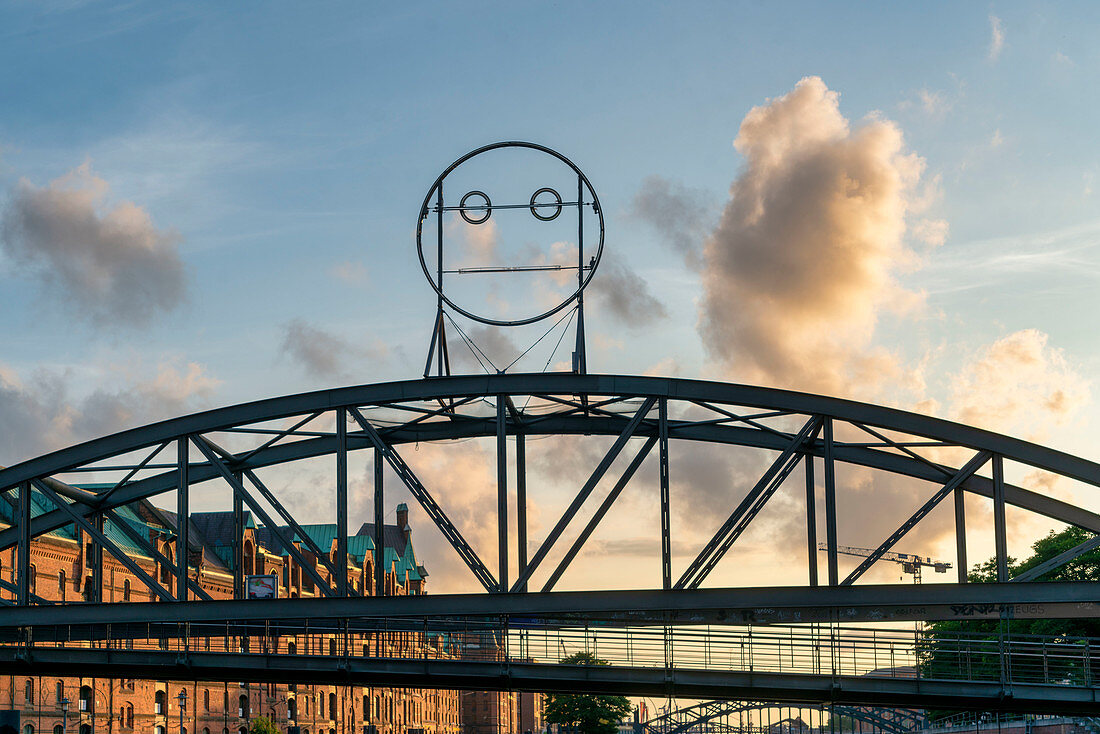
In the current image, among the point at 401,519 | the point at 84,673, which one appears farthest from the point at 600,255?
the point at 401,519

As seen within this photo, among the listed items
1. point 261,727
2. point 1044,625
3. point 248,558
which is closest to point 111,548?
point 1044,625

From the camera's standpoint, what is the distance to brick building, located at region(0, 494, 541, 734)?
65938 millimetres

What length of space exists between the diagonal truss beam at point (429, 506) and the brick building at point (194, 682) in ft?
8.84

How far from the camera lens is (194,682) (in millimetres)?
62688

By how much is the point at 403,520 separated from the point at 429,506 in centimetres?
13633

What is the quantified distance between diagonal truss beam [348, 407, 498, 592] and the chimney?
133 meters

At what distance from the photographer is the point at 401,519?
168m

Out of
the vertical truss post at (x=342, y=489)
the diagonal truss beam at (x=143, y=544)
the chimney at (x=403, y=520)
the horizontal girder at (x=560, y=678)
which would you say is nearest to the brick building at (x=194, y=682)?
the diagonal truss beam at (x=143, y=544)

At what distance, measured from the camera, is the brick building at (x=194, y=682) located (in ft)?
216

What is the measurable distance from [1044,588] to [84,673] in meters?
23.7

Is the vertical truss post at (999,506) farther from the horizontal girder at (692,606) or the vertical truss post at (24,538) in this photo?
the vertical truss post at (24,538)

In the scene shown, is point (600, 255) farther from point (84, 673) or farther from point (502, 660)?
point (84, 673)

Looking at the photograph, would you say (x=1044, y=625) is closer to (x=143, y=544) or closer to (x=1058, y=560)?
(x=1058, y=560)

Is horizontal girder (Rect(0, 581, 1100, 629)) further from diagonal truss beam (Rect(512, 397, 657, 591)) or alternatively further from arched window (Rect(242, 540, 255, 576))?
arched window (Rect(242, 540, 255, 576))
